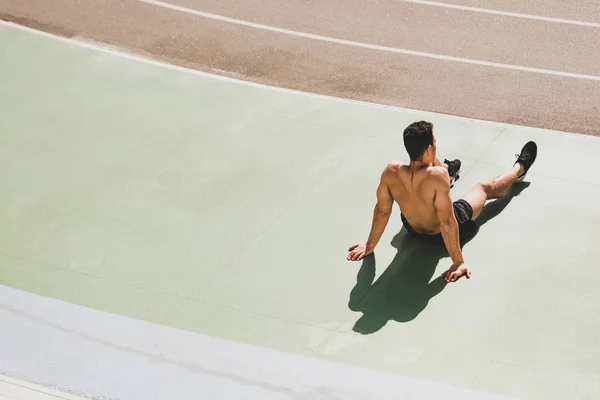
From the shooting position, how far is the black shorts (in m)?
8.38

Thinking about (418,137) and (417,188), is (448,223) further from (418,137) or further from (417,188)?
(418,137)

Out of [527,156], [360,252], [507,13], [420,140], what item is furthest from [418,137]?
[507,13]

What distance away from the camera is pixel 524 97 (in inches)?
460

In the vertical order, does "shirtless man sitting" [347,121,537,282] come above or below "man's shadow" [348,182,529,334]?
above

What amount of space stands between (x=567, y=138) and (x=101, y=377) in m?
6.23

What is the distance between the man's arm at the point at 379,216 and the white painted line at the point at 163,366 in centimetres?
151

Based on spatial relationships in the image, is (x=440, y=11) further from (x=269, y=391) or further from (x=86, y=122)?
(x=269, y=391)

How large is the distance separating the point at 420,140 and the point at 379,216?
0.82 metres

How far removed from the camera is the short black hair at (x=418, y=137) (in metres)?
7.56

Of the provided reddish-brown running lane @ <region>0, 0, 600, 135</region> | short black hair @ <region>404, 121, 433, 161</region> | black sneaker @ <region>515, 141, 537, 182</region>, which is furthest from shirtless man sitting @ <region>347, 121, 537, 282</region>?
reddish-brown running lane @ <region>0, 0, 600, 135</region>

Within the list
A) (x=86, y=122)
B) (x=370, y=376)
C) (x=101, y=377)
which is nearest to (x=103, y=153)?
(x=86, y=122)

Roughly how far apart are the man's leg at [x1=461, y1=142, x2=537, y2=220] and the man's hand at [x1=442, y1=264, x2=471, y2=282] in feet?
2.53

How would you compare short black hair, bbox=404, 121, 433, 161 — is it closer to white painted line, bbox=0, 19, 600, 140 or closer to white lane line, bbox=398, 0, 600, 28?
white painted line, bbox=0, 19, 600, 140

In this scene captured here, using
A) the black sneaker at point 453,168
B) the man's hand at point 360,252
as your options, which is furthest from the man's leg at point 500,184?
the man's hand at point 360,252
